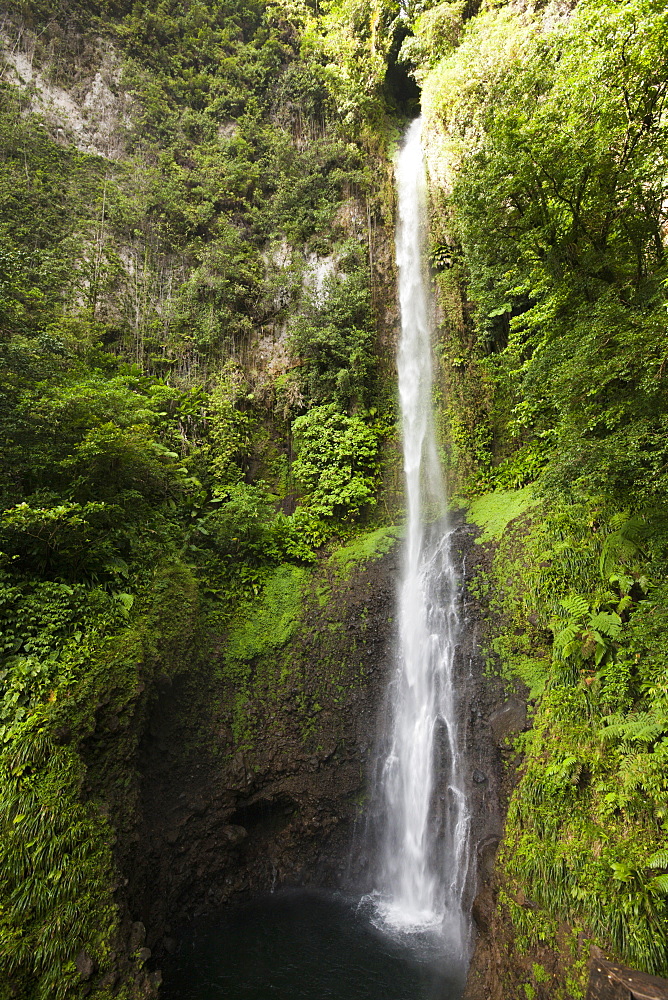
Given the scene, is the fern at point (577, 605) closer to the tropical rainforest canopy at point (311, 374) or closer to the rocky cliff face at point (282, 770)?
the tropical rainforest canopy at point (311, 374)

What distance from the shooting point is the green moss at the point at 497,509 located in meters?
9.62

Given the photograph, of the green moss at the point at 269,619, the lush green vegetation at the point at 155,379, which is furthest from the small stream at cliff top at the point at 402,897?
the green moss at the point at 269,619

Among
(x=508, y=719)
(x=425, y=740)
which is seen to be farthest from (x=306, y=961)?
(x=508, y=719)

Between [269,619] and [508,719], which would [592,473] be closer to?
[508,719]

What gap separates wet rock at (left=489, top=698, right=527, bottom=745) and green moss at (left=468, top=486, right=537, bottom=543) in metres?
3.25

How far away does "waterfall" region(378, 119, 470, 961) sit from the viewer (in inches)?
294

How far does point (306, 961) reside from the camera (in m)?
6.78

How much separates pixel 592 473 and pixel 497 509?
421 cm

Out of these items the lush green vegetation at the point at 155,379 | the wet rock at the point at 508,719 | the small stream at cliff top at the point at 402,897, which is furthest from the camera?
the wet rock at the point at 508,719

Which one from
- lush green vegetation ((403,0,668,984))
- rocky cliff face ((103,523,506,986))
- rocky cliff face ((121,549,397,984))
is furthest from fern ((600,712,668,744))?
rocky cliff face ((121,549,397,984))

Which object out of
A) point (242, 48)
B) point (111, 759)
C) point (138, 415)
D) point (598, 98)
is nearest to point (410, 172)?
point (242, 48)

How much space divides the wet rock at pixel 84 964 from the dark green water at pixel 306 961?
2.15m

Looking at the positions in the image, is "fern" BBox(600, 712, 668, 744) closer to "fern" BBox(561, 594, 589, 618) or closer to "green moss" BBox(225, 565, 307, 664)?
"fern" BBox(561, 594, 589, 618)

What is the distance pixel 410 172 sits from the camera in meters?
15.3
